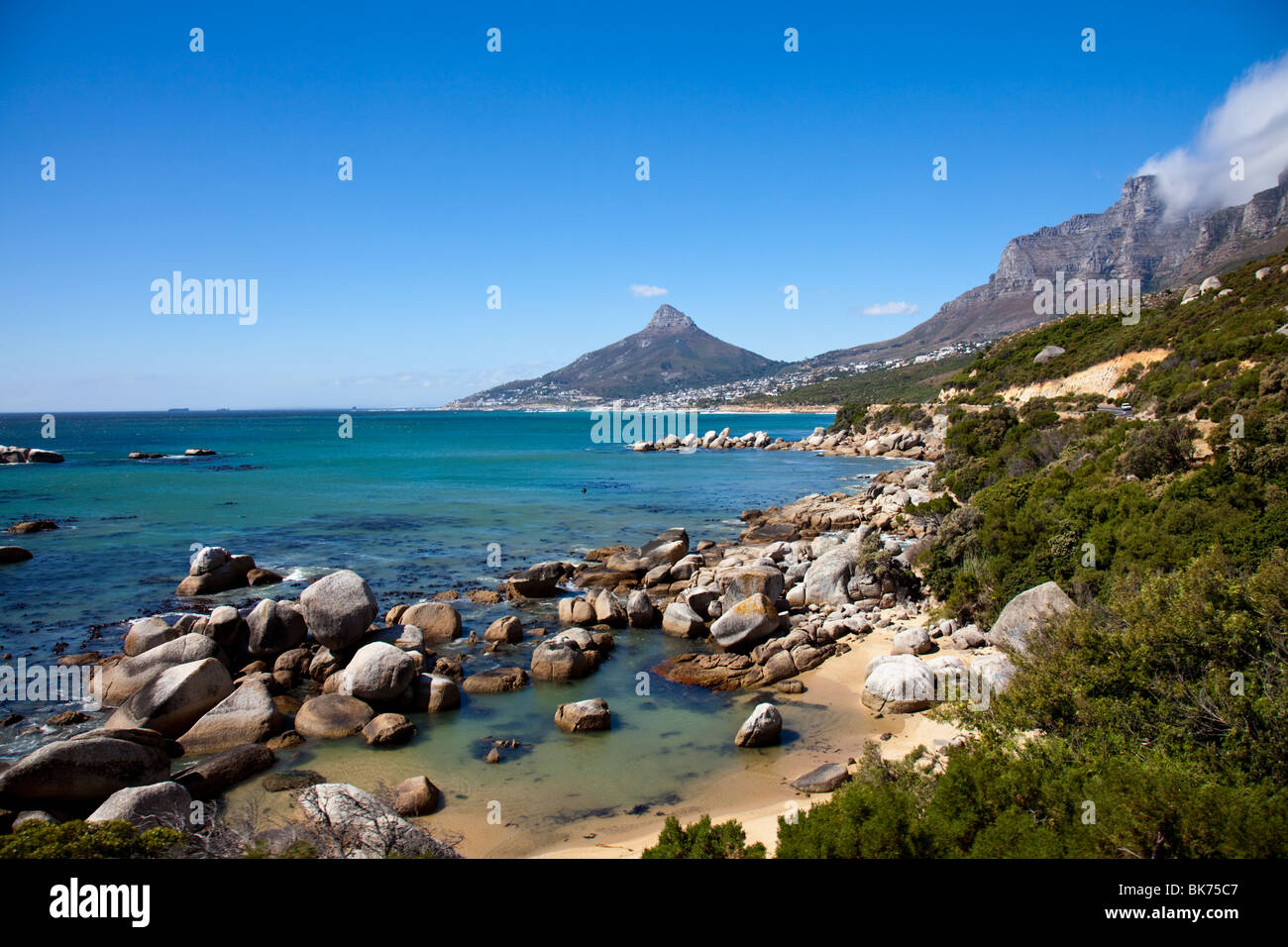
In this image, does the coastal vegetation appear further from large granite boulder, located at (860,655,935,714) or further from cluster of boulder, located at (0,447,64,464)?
cluster of boulder, located at (0,447,64,464)

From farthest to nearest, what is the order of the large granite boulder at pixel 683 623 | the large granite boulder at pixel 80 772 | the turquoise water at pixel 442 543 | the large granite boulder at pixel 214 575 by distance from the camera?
1. the large granite boulder at pixel 214 575
2. the large granite boulder at pixel 683 623
3. the turquoise water at pixel 442 543
4. the large granite boulder at pixel 80 772

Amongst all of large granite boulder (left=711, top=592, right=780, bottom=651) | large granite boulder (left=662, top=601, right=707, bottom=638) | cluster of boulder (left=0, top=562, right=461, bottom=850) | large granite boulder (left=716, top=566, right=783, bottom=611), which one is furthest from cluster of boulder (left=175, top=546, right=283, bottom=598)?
large granite boulder (left=711, top=592, right=780, bottom=651)

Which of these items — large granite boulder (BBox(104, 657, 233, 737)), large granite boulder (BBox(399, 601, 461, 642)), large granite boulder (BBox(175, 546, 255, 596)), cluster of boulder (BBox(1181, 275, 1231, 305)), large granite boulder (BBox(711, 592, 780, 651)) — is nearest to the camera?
large granite boulder (BBox(104, 657, 233, 737))

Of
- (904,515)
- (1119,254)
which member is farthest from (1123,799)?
(1119,254)

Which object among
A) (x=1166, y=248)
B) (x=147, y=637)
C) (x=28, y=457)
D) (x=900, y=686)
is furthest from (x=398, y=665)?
Result: (x=1166, y=248)

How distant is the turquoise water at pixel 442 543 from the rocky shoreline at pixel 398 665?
0.64 meters

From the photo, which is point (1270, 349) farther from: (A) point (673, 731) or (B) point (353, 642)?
(B) point (353, 642)

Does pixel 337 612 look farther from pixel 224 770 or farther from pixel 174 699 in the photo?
pixel 224 770

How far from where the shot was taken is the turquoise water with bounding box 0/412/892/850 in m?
13.0

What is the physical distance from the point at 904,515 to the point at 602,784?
22.8 metres

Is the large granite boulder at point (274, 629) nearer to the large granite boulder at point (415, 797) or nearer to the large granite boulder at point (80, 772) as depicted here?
the large granite boulder at point (80, 772)

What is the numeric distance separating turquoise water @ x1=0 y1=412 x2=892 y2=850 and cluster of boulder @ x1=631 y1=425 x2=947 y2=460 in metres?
4.03

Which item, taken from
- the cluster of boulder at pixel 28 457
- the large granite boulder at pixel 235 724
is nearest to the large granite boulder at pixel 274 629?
the large granite boulder at pixel 235 724

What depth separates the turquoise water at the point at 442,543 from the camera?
13047 millimetres
